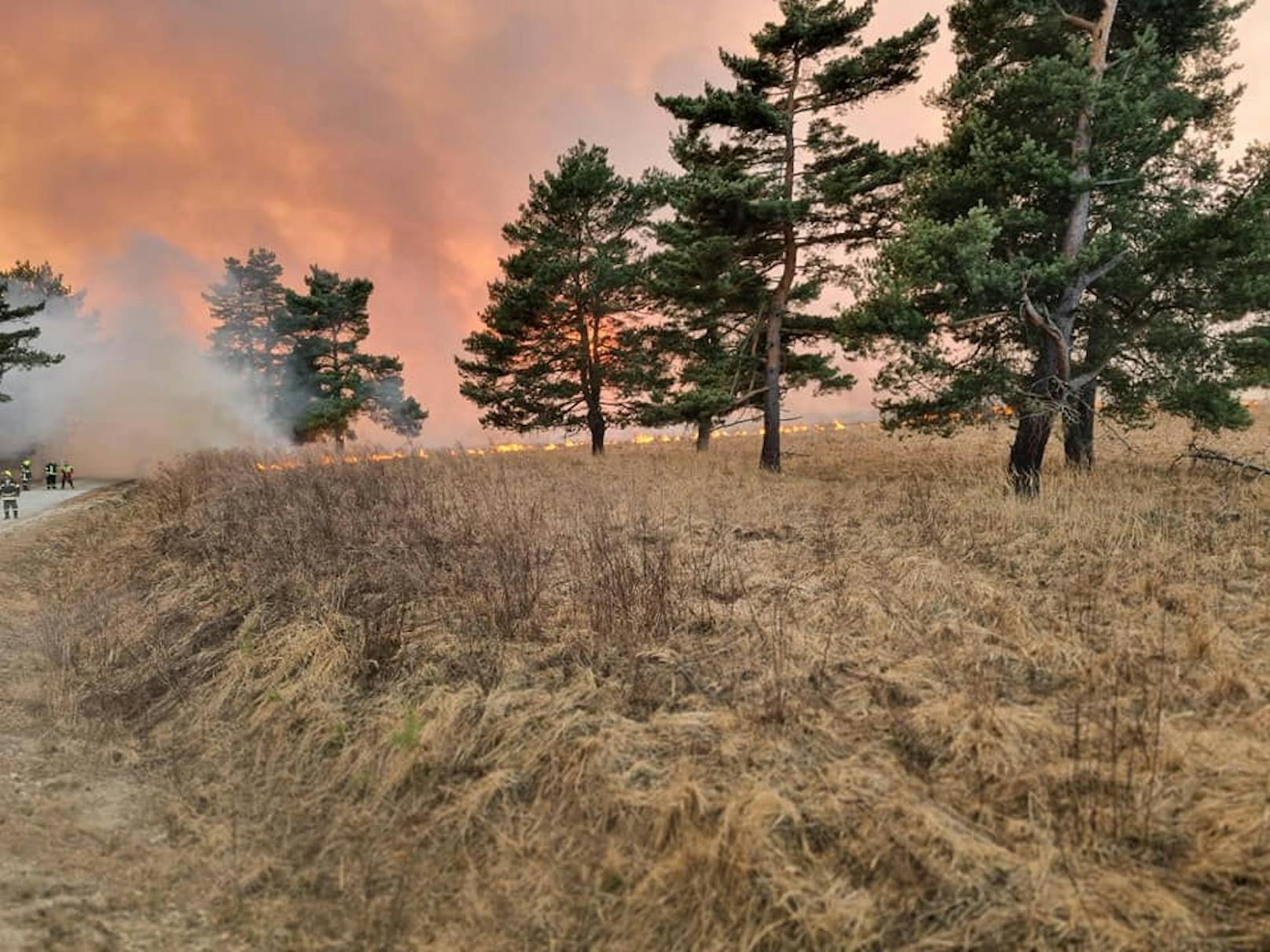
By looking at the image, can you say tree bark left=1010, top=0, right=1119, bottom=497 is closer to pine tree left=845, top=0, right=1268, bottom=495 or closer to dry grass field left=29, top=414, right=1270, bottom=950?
pine tree left=845, top=0, right=1268, bottom=495

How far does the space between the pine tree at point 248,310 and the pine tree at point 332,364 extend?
11.3 meters

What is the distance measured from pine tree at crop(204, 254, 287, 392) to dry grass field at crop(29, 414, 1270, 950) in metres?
37.8

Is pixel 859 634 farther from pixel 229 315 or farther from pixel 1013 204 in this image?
pixel 229 315

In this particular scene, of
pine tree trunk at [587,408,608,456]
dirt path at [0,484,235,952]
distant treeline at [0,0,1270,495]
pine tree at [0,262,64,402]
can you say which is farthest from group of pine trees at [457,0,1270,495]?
pine tree at [0,262,64,402]

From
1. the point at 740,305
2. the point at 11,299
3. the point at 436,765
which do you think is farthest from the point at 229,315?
the point at 436,765

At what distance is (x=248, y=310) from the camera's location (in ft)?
139

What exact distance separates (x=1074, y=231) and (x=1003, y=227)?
1079 millimetres

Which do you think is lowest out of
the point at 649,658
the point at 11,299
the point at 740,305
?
the point at 649,658

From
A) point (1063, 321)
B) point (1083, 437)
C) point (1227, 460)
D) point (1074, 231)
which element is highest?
point (1074, 231)

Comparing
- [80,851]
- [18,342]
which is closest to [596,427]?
[80,851]

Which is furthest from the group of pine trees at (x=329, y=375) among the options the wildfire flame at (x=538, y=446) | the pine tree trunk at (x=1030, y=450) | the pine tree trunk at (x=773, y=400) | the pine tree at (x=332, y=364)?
the pine tree trunk at (x=1030, y=450)

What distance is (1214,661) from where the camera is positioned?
14.6ft

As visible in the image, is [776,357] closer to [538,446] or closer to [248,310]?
[538,446]

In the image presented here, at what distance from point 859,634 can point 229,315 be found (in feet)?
162
